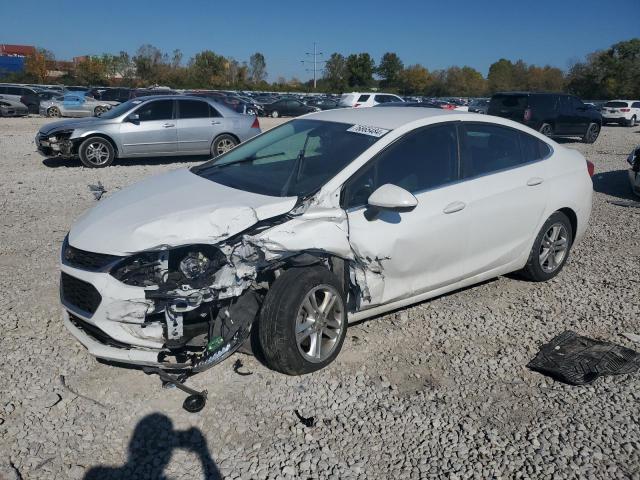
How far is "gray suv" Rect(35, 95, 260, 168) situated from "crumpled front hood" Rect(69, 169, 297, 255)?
8.36m

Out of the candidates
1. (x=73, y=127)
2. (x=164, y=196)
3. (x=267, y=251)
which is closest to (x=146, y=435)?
(x=267, y=251)

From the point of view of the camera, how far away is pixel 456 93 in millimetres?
80312

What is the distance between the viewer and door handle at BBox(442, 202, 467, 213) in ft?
13.5

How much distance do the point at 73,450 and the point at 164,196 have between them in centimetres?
176

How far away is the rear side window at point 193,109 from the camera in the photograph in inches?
492

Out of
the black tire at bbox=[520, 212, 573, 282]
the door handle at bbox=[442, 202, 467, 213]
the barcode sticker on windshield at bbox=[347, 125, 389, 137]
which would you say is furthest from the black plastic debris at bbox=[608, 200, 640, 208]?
the barcode sticker on windshield at bbox=[347, 125, 389, 137]

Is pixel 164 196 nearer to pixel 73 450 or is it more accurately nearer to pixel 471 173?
pixel 73 450

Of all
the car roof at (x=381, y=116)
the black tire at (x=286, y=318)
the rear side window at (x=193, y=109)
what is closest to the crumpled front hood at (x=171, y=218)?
the black tire at (x=286, y=318)

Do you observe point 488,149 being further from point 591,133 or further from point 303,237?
point 591,133

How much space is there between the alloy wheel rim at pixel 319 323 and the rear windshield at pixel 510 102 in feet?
54.5

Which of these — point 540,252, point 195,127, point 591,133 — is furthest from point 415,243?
point 591,133

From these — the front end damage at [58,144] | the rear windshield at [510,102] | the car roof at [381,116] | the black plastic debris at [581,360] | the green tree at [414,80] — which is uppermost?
the green tree at [414,80]

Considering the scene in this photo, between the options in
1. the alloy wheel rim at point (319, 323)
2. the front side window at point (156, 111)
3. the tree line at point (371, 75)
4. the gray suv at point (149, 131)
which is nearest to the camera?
the alloy wheel rim at point (319, 323)

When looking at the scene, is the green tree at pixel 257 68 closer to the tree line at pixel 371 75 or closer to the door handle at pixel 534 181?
the tree line at pixel 371 75
